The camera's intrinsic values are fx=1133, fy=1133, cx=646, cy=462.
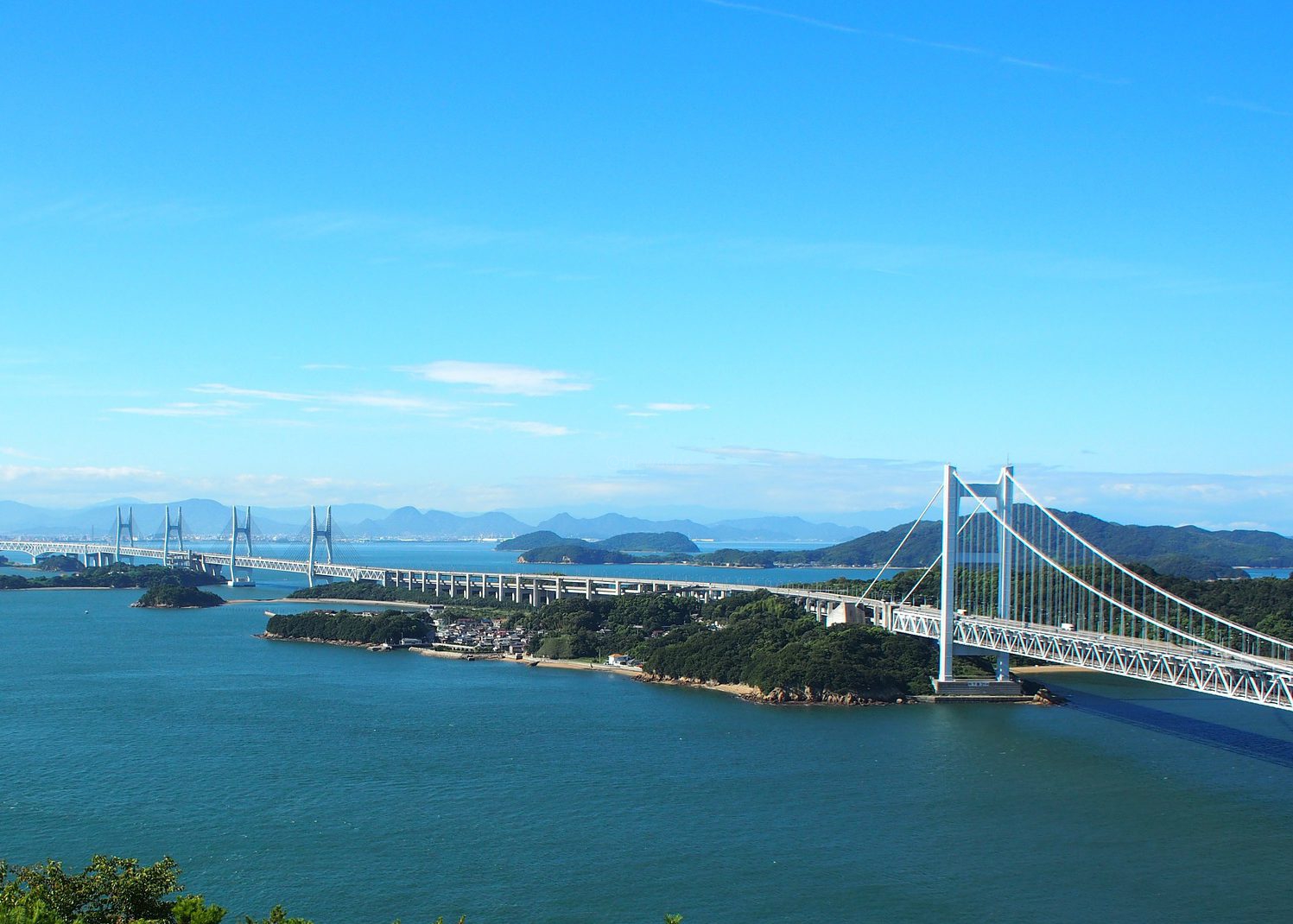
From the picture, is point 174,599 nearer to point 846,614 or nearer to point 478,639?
point 478,639

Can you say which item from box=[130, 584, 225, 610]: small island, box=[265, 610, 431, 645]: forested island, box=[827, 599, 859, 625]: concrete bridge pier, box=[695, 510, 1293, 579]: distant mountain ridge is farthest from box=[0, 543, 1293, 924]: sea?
box=[695, 510, 1293, 579]: distant mountain ridge

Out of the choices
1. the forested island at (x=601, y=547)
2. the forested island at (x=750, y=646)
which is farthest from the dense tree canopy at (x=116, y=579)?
the forested island at (x=601, y=547)

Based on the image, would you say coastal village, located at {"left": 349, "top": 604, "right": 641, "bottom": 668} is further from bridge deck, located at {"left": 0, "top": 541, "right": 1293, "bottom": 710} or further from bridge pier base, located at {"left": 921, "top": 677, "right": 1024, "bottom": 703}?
bridge pier base, located at {"left": 921, "top": 677, "right": 1024, "bottom": 703}

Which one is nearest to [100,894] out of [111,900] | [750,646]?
[111,900]

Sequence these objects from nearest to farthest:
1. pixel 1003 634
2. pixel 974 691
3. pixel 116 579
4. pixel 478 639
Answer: pixel 1003 634 < pixel 974 691 < pixel 478 639 < pixel 116 579

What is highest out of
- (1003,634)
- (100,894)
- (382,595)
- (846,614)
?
(1003,634)
